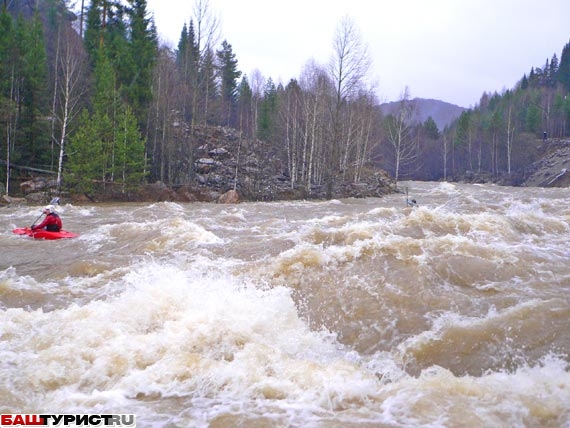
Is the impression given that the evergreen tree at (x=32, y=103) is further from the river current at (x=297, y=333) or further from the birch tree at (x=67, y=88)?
the river current at (x=297, y=333)

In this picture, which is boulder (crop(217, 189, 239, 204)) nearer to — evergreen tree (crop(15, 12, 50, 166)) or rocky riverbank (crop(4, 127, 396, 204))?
rocky riverbank (crop(4, 127, 396, 204))

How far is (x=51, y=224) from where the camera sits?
9.79 meters

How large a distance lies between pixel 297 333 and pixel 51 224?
721 centimetres

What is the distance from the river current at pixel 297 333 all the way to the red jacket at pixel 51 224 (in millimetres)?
1084

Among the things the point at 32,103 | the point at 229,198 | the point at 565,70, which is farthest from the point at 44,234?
the point at 565,70

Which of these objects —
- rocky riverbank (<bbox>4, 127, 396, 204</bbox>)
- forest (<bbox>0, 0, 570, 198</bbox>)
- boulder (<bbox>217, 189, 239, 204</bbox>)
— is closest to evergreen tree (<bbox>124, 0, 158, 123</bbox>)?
forest (<bbox>0, 0, 570, 198</bbox>)

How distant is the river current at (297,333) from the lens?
336 cm

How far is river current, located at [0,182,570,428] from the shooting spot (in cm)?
336

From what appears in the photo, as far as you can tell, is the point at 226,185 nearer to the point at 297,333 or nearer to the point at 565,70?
the point at 297,333

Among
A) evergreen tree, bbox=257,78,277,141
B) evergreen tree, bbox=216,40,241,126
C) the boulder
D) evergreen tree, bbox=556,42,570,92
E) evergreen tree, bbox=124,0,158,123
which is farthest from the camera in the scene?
evergreen tree, bbox=556,42,570,92

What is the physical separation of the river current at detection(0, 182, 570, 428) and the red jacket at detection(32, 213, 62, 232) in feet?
3.56

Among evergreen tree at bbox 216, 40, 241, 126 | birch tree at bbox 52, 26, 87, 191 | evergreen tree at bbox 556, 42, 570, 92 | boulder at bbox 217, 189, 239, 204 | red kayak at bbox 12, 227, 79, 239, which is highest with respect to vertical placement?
evergreen tree at bbox 556, 42, 570, 92

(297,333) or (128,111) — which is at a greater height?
(128,111)

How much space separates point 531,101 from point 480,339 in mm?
69627
